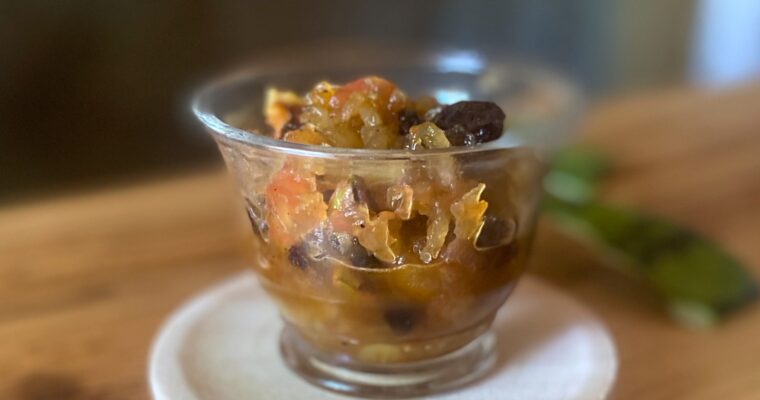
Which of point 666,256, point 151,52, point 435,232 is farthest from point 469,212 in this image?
point 151,52

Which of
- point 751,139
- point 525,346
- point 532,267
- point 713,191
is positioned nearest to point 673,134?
point 751,139

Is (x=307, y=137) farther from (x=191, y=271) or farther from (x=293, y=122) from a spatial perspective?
(x=191, y=271)

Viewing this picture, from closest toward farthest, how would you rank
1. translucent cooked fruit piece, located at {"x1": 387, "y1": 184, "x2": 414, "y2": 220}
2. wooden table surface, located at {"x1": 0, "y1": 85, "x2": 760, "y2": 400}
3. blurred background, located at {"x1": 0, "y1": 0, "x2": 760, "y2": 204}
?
1. translucent cooked fruit piece, located at {"x1": 387, "y1": 184, "x2": 414, "y2": 220}
2. wooden table surface, located at {"x1": 0, "y1": 85, "x2": 760, "y2": 400}
3. blurred background, located at {"x1": 0, "y1": 0, "x2": 760, "y2": 204}

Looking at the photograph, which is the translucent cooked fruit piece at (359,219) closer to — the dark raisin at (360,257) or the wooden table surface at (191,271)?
the dark raisin at (360,257)

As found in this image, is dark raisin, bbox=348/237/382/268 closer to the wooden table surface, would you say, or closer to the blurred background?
the wooden table surface

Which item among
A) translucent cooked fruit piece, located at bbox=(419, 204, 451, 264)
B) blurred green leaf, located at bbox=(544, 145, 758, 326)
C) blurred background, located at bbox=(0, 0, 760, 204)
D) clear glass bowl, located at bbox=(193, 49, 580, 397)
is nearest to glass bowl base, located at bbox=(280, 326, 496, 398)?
clear glass bowl, located at bbox=(193, 49, 580, 397)

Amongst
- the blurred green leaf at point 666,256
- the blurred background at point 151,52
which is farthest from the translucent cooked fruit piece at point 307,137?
the blurred background at point 151,52
